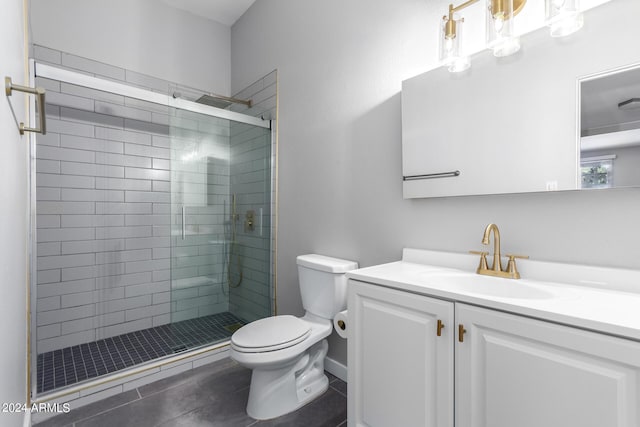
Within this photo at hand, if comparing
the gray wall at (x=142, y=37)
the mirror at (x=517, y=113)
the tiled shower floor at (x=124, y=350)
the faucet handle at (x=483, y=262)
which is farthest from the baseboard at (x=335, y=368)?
the gray wall at (x=142, y=37)

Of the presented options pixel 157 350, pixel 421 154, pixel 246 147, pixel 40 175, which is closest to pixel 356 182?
pixel 421 154

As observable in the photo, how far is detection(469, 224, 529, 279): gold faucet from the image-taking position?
1.24 metres

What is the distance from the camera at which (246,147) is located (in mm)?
2498

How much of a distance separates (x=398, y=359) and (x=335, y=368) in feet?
3.29

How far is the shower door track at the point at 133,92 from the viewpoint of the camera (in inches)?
69.3

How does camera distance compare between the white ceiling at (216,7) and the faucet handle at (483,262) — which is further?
the white ceiling at (216,7)

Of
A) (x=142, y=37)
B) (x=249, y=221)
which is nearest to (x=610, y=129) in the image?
(x=249, y=221)

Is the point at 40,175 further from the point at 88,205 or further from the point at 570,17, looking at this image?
the point at 570,17

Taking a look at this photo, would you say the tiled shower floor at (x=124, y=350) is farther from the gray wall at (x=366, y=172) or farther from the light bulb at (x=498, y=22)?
the light bulb at (x=498, y=22)

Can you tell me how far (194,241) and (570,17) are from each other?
7.54ft

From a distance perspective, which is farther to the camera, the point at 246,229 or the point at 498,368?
the point at 246,229

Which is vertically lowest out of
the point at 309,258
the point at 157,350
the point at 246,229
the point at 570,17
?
the point at 157,350

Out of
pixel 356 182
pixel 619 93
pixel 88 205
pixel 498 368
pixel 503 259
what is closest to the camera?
pixel 498 368

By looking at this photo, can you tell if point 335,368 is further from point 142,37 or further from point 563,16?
point 142,37
